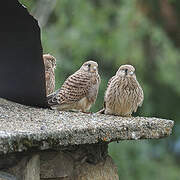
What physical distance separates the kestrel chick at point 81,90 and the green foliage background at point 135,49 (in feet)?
16.5

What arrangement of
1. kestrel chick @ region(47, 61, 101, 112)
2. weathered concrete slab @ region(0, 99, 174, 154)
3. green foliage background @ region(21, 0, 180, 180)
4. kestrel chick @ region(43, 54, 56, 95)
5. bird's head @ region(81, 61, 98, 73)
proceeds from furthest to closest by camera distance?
green foliage background @ region(21, 0, 180, 180) < bird's head @ region(81, 61, 98, 73) < kestrel chick @ region(47, 61, 101, 112) < kestrel chick @ region(43, 54, 56, 95) < weathered concrete slab @ region(0, 99, 174, 154)

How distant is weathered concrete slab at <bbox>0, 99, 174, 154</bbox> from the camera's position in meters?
3.41

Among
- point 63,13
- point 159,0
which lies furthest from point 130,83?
point 159,0

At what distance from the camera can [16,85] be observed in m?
4.34

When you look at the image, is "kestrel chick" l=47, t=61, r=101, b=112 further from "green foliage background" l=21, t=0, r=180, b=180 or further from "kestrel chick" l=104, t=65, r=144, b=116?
"green foliage background" l=21, t=0, r=180, b=180

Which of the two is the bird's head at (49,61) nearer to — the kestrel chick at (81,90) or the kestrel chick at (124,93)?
the kestrel chick at (81,90)

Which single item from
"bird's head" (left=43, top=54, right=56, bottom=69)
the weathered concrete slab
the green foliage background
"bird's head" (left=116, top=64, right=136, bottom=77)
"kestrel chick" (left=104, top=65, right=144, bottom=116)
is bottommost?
the weathered concrete slab

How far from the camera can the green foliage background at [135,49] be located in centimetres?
1214

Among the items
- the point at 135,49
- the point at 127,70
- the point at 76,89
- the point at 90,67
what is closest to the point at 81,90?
the point at 76,89

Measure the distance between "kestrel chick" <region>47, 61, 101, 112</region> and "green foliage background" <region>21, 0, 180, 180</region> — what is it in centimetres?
504

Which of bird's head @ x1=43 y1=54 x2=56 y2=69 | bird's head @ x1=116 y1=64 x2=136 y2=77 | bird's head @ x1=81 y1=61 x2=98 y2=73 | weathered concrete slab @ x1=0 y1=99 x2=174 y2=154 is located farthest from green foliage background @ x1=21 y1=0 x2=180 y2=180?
weathered concrete slab @ x1=0 y1=99 x2=174 y2=154

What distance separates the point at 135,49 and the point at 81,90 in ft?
25.8

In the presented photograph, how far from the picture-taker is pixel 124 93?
232 inches

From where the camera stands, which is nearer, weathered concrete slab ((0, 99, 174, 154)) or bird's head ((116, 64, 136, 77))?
weathered concrete slab ((0, 99, 174, 154))
